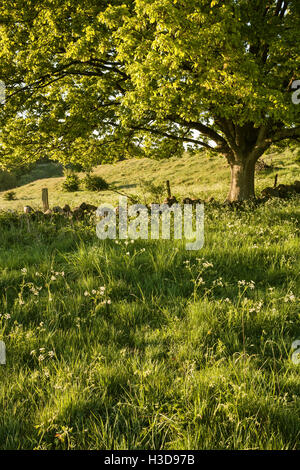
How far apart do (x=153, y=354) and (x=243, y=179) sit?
1168 centimetres

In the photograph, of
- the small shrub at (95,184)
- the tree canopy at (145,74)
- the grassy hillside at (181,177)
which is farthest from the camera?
the grassy hillside at (181,177)

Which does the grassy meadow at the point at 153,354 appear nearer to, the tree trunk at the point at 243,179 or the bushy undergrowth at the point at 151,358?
the bushy undergrowth at the point at 151,358

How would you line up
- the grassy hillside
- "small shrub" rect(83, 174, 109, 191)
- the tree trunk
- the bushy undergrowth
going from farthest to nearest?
1. the grassy hillside
2. "small shrub" rect(83, 174, 109, 191)
3. the tree trunk
4. the bushy undergrowth

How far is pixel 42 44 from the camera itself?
9.89 meters

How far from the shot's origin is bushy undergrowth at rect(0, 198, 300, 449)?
89.5 inches

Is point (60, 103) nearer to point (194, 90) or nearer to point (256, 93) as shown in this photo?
point (194, 90)

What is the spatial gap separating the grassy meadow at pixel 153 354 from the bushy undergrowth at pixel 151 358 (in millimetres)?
15

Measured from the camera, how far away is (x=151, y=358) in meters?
3.13

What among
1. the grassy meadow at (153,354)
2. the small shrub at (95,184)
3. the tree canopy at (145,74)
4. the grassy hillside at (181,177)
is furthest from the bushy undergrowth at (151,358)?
the grassy hillside at (181,177)

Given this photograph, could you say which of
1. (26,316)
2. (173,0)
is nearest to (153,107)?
(173,0)

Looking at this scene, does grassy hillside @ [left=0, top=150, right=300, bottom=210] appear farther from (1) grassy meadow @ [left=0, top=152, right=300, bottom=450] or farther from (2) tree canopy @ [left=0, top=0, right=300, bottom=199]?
(1) grassy meadow @ [left=0, top=152, right=300, bottom=450]

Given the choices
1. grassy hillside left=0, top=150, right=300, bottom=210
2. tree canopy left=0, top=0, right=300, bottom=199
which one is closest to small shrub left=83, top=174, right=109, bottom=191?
tree canopy left=0, top=0, right=300, bottom=199

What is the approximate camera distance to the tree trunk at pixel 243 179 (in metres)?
13.3

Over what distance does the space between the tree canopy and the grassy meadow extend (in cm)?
510
